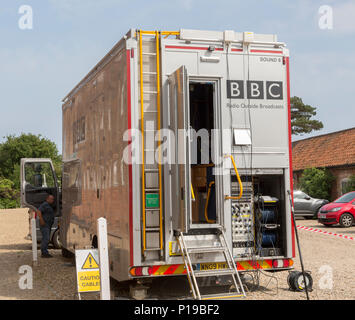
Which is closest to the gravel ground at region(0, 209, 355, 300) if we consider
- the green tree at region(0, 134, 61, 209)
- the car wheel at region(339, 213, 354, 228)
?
the car wheel at region(339, 213, 354, 228)

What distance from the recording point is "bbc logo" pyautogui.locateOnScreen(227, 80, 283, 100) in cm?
807

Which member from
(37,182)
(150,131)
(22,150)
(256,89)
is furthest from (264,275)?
(22,150)

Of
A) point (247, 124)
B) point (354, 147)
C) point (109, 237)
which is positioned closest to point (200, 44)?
point (247, 124)

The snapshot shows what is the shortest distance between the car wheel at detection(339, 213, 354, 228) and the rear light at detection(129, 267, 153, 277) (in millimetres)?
15611

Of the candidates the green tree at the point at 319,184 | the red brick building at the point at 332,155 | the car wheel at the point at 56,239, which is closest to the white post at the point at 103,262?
the car wheel at the point at 56,239

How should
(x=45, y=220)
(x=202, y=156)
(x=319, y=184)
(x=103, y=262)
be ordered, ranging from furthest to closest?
(x=319, y=184) < (x=45, y=220) < (x=202, y=156) < (x=103, y=262)

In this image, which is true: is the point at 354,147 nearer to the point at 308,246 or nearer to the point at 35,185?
the point at 308,246

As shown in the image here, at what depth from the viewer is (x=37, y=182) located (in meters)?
15.7

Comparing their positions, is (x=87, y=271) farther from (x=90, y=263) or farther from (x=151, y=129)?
(x=151, y=129)

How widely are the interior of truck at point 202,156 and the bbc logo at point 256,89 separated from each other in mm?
623

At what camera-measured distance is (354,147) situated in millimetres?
30641

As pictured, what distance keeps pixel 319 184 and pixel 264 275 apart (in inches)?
829

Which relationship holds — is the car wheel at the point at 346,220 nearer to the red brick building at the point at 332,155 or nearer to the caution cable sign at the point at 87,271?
the red brick building at the point at 332,155

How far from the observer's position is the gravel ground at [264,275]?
Result: 879 centimetres
